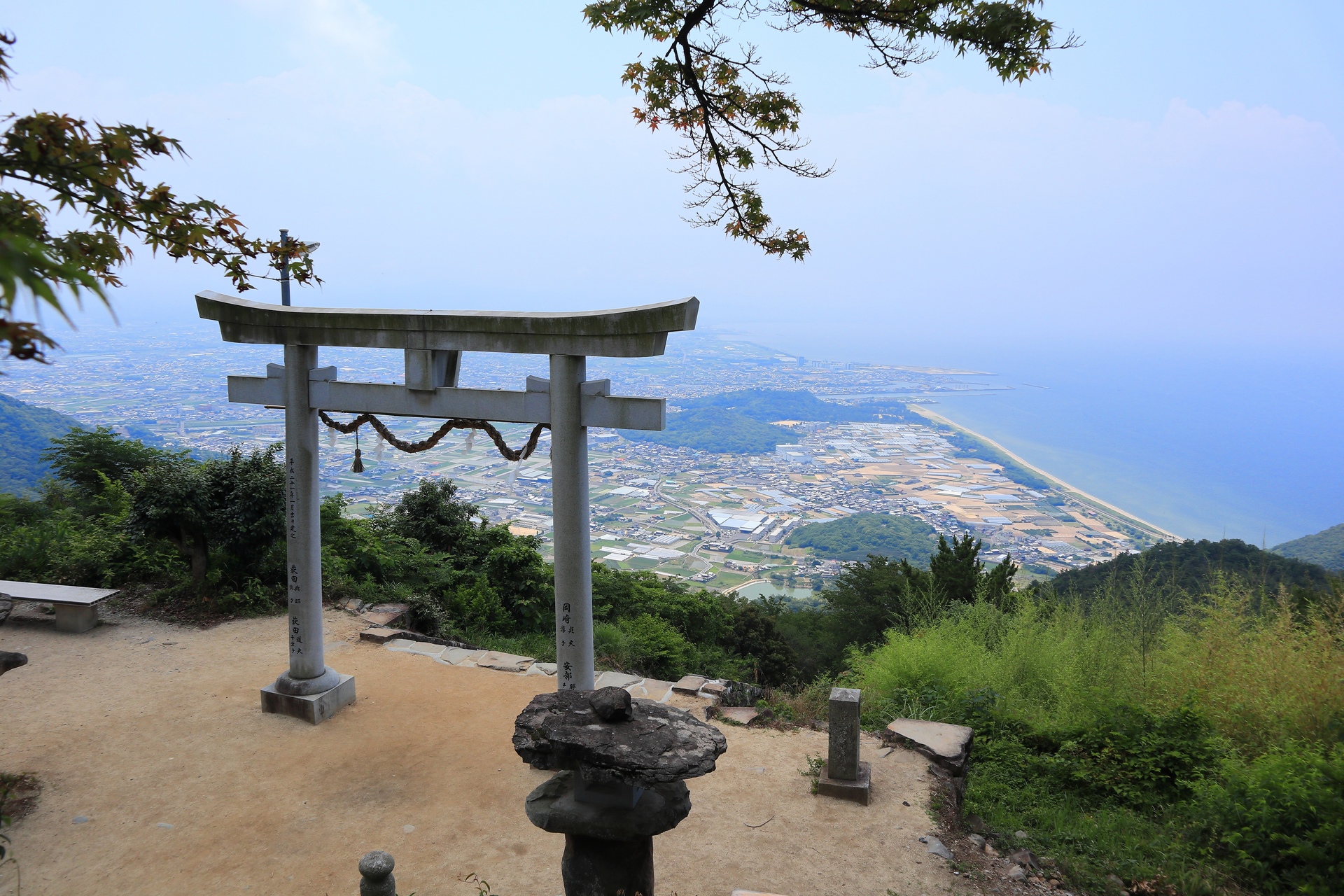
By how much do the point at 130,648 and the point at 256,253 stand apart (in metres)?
6.10

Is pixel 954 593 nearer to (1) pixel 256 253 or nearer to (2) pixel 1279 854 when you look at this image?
(2) pixel 1279 854

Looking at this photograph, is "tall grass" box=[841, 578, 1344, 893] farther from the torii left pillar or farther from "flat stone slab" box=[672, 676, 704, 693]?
the torii left pillar

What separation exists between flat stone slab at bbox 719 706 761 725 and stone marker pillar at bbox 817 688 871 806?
134 centimetres

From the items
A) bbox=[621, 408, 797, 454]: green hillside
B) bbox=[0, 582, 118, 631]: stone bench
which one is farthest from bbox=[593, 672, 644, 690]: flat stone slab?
bbox=[621, 408, 797, 454]: green hillside

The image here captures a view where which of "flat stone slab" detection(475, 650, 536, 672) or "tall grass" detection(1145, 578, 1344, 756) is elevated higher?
"tall grass" detection(1145, 578, 1344, 756)

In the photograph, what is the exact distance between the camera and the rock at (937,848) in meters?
5.10

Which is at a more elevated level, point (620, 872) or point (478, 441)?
point (478, 441)

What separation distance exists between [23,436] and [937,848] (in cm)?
2356

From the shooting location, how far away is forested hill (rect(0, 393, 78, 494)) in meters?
17.7

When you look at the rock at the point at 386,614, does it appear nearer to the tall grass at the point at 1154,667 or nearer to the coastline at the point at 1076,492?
the tall grass at the point at 1154,667

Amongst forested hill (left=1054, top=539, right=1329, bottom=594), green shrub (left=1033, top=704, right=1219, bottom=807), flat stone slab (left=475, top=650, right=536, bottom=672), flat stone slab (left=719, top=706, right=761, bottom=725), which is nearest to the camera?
green shrub (left=1033, top=704, right=1219, bottom=807)

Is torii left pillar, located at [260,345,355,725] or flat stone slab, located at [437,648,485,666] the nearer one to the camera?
torii left pillar, located at [260,345,355,725]

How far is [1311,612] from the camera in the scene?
7.42 metres

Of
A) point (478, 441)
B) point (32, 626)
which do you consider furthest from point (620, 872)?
point (32, 626)
